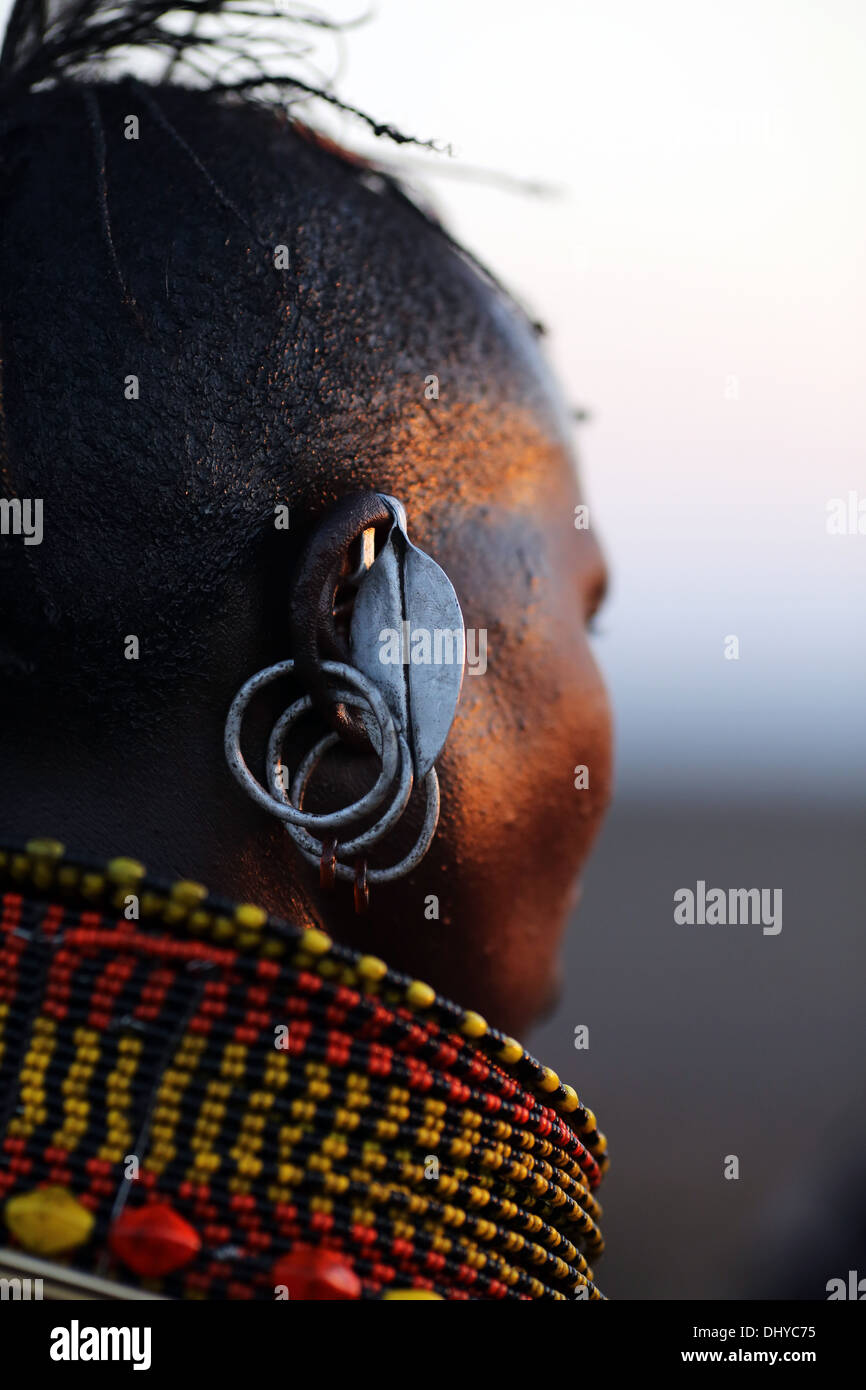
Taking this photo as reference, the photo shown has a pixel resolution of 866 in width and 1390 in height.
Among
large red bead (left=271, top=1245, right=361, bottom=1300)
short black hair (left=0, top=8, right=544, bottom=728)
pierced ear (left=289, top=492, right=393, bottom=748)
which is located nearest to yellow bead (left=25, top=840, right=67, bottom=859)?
short black hair (left=0, top=8, right=544, bottom=728)

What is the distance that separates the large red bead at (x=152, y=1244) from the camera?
1.63 meters

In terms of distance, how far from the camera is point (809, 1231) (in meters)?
6.85

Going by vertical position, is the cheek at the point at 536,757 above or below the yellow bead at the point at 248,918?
above

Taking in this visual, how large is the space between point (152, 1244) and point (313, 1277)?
0.69 ft

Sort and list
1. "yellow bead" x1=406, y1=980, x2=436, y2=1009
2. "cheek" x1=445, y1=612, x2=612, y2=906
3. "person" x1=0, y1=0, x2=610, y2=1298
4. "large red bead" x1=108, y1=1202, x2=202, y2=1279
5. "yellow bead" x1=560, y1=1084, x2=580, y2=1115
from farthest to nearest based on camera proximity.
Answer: "cheek" x1=445, y1=612, x2=612, y2=906 < "yellow bead" x1=560, y1=1084, x2=580, y2=1115 < "yellow bead" x1=406, y1=980, x2=436, y2=1009 < "person" x1=0, y1=0, x2=610, y2=1298 < "large red bead" x1=108, y1=1202, x2=202, y2=1279

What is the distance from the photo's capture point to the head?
200 cm

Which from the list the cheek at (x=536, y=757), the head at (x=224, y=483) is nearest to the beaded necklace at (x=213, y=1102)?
the head at (x=224, y=483)

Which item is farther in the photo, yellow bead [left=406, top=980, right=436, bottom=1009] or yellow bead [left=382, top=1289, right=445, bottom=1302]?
yellow bead [left=406, top=980, right=436, bottom=1009]

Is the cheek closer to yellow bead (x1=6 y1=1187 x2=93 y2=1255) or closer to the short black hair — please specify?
the short black hair

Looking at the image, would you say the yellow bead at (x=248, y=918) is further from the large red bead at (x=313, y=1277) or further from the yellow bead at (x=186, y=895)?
the large red bead at (x=313, y=1277)

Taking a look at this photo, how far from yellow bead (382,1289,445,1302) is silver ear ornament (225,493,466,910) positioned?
559 mm

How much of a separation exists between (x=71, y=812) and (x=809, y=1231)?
609 centimetres

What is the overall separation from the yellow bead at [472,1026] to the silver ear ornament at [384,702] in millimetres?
237

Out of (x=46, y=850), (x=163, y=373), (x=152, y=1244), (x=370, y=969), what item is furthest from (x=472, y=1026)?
(x=163, y=373)
